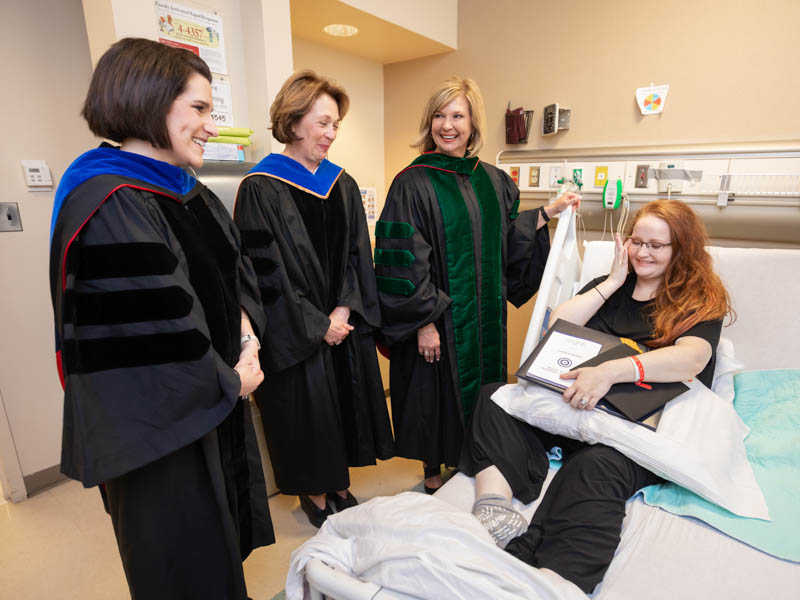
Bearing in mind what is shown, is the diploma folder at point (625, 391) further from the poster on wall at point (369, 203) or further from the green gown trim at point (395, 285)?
the poster on wall at point (369, 203)

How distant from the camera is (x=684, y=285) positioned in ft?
5.55

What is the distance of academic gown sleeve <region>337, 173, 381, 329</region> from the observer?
74.5 inches

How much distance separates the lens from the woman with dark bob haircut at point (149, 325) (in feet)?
3.22

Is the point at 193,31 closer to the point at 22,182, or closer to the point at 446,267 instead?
the point at 22,182

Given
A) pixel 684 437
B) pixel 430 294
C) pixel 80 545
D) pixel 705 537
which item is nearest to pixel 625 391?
pixel 684 437

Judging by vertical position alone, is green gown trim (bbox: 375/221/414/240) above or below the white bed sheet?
above

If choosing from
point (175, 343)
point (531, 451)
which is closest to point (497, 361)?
point (531, 451)

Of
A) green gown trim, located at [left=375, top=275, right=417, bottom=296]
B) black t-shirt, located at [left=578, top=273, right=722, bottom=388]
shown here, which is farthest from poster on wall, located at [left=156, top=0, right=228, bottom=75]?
black t-shirt, located at [left=578, top=273, right=722, bottom=388]

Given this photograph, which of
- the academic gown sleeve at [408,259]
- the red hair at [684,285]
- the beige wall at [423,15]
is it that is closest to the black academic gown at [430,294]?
the academic gown sleeve at [408,259]

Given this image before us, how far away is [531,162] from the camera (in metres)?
2.90

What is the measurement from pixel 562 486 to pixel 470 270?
972 millimetres

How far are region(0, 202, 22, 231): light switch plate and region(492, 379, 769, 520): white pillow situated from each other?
7.47ft

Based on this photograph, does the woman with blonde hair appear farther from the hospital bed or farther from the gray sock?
the gray sock

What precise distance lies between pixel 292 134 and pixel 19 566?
2.04 m
